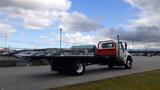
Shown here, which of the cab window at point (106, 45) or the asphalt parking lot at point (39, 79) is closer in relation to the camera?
the asphalt parking lot at point (39, 79)

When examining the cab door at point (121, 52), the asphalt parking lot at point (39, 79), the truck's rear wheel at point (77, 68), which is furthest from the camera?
the cab door at point (121, 52)

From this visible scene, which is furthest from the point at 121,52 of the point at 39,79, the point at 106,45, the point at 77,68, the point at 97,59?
the point at 39,79

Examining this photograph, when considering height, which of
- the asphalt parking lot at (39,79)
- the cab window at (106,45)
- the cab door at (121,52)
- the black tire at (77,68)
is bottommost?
the asphalt parking lot at (39,79)

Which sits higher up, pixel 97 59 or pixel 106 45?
pixel 106 45

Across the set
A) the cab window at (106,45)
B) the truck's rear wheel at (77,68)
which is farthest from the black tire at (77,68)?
the cab window at (106,45)

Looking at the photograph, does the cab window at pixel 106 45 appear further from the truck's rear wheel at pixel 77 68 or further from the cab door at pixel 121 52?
the truck's rear wheel at pixel 77 68

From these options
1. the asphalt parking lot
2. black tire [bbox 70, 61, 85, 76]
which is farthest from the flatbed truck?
the asphalt parking lot

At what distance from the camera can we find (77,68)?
19109mm

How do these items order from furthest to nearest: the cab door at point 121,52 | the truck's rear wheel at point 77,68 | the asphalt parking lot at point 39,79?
1. the cab door at point 121,52
2. the truck's rear wheel at point 77,68
3. the asphalt parking lot at point 39,79

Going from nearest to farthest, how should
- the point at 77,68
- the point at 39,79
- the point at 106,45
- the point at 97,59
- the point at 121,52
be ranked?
the point at 39,79 → the point at 77,68 → the point at 97,59 → the point at 121,52 → the point at 106,45

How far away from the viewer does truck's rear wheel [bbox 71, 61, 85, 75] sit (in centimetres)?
1862

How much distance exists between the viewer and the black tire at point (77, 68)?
734 inches

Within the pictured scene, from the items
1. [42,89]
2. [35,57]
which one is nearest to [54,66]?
[35,57]

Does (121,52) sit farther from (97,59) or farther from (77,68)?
(77,68)
